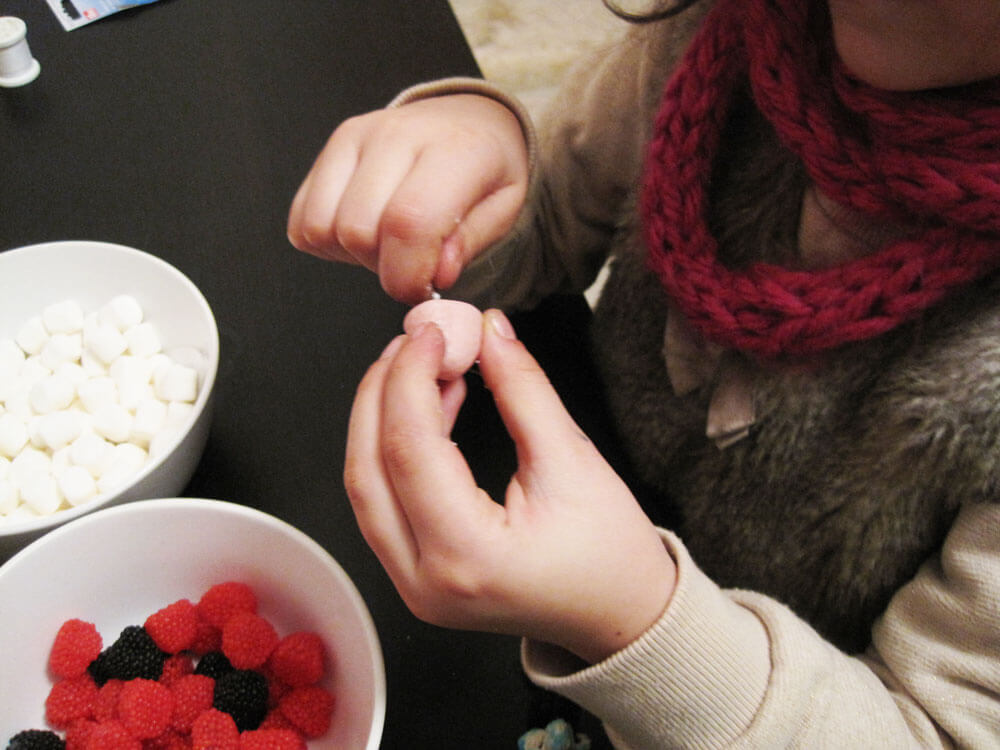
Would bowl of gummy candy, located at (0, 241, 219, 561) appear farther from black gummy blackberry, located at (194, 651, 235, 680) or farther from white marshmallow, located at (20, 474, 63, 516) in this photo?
black gummy blackberry, located at (194, 651, 235, 680)

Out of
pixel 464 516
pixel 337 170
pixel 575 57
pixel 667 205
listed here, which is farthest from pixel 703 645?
pixel 575 57

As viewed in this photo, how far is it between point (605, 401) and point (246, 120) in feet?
1.60

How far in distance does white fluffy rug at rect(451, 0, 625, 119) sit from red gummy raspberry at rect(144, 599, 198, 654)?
4.69 ft

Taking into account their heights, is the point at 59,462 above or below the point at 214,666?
above

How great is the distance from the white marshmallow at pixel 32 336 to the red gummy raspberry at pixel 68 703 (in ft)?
0.88

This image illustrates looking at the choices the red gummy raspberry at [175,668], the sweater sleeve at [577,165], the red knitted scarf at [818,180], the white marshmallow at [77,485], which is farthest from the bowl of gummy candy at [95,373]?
the red knitted scarf at [818,180]

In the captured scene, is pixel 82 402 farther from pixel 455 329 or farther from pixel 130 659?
pixel 455 329

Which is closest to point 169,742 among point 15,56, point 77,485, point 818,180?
point 77,485

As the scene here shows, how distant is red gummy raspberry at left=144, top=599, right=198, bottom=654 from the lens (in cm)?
50

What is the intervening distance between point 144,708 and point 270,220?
442 mm

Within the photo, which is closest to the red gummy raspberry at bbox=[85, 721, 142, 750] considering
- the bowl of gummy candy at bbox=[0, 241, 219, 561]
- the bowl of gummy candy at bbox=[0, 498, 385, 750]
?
the bowl of gummy candy at bbox=[0, 498, 385, 750]

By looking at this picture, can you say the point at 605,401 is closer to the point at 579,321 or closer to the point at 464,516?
the point at 579,321

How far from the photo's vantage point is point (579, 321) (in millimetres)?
718

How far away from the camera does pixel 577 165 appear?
0.71 m
